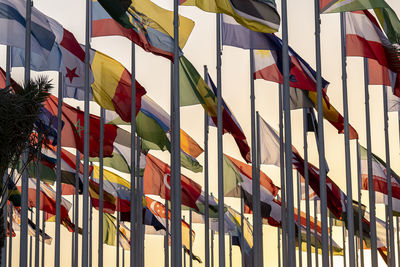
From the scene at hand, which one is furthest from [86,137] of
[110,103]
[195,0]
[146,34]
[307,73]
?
[307,73]

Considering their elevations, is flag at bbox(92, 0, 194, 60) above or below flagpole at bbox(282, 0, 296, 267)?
above

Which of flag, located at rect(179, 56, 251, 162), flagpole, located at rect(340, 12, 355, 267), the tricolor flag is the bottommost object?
flagpole, located at rect(340, 12, 355, 267)

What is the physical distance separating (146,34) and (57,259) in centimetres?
1109

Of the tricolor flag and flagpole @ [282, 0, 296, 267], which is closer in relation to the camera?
flagpole @ [282, 0, 296, 267]

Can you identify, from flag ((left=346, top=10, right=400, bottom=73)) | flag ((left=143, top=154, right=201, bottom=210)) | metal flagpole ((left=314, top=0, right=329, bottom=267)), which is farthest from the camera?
flag ((left=143, top=154, right=201, bottom=210))

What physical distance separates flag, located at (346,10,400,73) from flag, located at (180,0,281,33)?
375 centimetres

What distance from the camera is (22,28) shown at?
23812 mm

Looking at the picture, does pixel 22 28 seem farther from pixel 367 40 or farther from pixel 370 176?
pixel 370 176

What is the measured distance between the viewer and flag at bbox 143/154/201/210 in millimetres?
33000

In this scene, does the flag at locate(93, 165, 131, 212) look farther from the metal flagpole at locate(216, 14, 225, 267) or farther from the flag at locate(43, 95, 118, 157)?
the metal flagpole at locate(216, 14, 225, 267)

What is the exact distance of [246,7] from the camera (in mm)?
Answer: 20047

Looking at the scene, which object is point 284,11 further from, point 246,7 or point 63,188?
point 63,188

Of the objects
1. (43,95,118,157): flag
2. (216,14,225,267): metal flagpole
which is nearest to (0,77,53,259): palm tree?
(216,14,225,267): metal flagpole

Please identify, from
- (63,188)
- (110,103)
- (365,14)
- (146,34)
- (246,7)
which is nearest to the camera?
(246,7)
